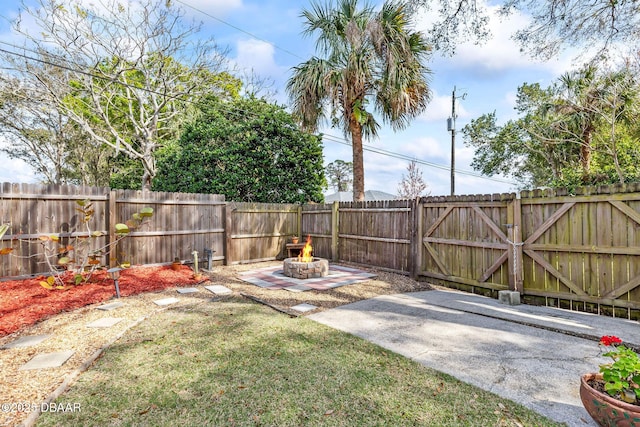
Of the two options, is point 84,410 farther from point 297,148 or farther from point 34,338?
point 297,148

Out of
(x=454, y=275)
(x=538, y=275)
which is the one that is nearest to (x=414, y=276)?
(x=454, y=275)

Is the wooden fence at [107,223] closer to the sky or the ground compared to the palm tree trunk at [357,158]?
closer to the ground

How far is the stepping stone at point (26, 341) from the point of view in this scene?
3242 mm

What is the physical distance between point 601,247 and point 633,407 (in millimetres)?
3433

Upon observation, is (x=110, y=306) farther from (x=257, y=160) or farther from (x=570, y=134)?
(x=570, y=134)

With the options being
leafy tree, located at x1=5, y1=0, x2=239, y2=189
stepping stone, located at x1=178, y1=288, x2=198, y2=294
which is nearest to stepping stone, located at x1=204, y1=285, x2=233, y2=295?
stepping stone, located at x1=178, y1=288, x2=198, y2=294

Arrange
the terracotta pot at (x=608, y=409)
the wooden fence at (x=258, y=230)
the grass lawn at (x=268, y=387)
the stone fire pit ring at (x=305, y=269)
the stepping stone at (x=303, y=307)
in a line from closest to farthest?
the terracotta pot at (x=608, y=409) → the grass lawn at (x=268, y=387) → the stepping stone at (x=303, y=307) → the stone fire pit ring at (x=305, y=269) → the wooden fence at (x=258, y=230)

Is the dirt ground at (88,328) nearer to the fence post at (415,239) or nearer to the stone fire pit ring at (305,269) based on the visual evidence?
the fence post at (415,239)

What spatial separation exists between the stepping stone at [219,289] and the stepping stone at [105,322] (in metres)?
1.72

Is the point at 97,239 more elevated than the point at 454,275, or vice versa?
the point at 97,239

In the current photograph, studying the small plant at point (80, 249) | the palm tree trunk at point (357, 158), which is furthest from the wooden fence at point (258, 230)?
the small plant at point (80, 249)

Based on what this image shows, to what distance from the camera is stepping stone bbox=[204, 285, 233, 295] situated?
5641 millimetres

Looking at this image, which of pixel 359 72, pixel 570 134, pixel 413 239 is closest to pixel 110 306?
pixel 413 239

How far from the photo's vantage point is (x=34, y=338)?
3.43m
